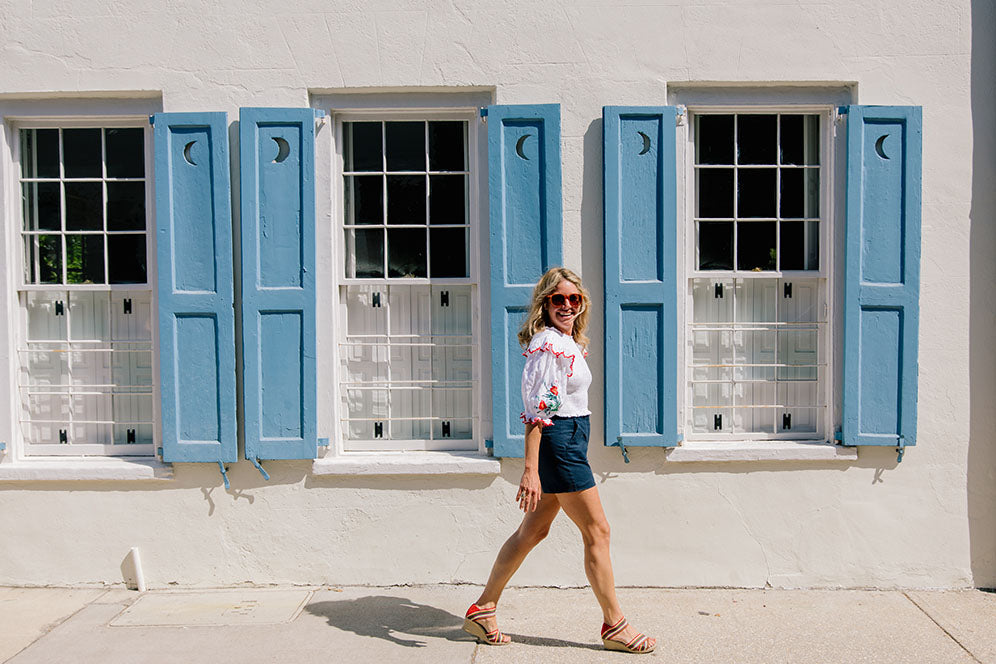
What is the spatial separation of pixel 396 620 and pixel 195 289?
6.81ft

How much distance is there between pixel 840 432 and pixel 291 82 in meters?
3.58

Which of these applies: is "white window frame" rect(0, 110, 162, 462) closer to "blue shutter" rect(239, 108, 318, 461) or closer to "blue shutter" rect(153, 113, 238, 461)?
"blue shutter" rect(153, 113, 238, 461)

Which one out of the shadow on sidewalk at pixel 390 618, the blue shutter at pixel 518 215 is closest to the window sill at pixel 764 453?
the blue shutter at pixel 518 215

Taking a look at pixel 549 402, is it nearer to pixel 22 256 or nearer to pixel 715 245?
pixel 715 245

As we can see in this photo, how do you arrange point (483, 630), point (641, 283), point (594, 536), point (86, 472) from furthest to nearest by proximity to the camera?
point (86, 472)
point (641, 283)
point (483, 630)
point (594, 536)

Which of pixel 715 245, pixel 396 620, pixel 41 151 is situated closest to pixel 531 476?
pixel 396 620

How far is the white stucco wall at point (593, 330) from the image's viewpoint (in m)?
4.81

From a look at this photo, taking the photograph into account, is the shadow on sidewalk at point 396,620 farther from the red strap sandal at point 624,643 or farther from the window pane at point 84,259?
the window pane at point 84,259

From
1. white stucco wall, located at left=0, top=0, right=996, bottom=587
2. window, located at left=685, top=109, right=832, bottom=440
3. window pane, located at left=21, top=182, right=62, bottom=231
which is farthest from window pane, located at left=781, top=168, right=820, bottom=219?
window pane, located at left=21, top=182, right=62, bottom=231

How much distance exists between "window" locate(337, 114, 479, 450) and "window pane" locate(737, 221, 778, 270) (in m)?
1.53

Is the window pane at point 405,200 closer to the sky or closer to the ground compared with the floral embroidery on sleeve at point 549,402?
closer to the sky

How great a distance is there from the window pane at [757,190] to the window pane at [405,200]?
181cm

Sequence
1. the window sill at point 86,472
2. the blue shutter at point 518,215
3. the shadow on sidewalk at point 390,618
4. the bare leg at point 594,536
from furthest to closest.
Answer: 1. the window sill at point 86,472
2. the blue shutter at point 518,215
3. the shadow on sidewalk at point 390,618
4. the bare leg at point 594,536

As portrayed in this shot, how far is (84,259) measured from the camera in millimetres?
5133
